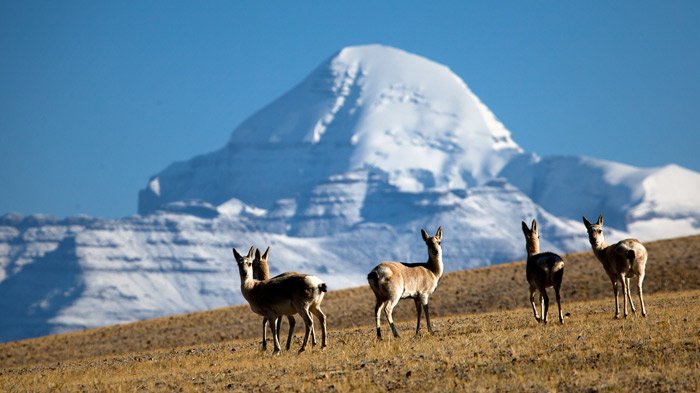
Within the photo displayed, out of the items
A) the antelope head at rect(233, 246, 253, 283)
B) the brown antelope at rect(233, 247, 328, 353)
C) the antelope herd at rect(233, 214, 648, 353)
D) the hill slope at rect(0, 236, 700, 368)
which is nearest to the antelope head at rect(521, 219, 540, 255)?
the antelope herd at rect(233, 214, 648, 353)

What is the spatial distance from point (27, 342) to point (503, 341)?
3875 centimetres

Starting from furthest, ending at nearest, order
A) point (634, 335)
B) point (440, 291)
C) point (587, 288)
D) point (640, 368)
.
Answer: point (440, 291) → point (587, 288) → point (634, 335) → point (640, 368)

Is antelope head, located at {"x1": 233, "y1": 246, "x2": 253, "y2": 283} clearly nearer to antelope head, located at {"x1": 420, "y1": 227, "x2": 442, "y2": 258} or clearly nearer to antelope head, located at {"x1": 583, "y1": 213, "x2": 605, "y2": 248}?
antelope head, located at {"x1": 420, "y1": 227, "x2": 442, "y2": 258}

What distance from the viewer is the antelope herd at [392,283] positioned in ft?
97.7

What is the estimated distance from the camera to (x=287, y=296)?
97.9 feet

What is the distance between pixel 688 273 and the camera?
56.1m

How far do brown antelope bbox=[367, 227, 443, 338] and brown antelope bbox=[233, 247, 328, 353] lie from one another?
1.44m

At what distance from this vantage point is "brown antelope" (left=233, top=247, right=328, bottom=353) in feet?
96.9

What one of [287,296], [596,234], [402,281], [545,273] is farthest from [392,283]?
[596,234]

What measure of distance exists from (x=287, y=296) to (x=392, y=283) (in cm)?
270

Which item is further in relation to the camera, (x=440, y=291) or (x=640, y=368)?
(x=440, y=291)

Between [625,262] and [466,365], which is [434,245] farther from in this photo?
[466,365]

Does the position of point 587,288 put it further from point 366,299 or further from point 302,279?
point 302,279

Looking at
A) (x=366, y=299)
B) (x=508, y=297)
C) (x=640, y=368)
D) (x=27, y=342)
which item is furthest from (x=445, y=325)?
(x=27, y=342)
